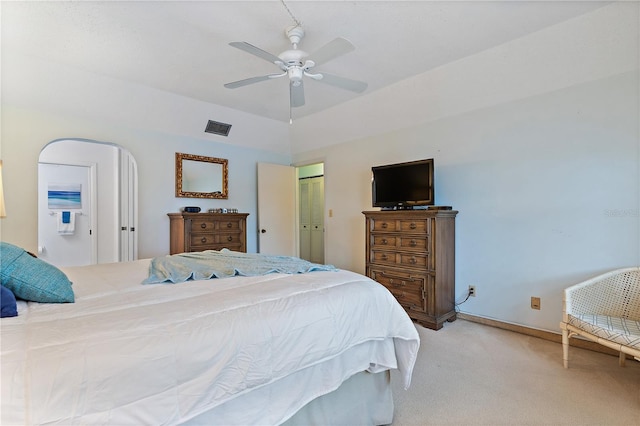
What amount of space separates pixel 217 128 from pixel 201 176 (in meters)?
0.73

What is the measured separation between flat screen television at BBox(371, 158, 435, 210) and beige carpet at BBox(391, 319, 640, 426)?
4.87 ft

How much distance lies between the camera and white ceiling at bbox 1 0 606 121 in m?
2.24

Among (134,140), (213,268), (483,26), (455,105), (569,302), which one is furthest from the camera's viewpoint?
(134,140)

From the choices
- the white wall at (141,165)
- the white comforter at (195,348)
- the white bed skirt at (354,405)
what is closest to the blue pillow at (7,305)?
the white comforter at (195,348)

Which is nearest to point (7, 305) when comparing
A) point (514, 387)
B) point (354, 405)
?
point (354, 405)

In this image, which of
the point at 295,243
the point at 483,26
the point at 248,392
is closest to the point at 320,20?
the point at 483,26

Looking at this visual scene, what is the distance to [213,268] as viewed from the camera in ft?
6.40

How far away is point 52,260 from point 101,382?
5.26m

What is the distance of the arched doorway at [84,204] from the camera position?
4.68m

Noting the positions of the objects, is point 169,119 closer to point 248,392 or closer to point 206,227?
point 206,227

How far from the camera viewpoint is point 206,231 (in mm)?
4102

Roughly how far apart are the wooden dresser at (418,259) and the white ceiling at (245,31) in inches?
61.2

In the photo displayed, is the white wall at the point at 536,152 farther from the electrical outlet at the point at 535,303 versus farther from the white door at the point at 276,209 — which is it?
the white door at the point at 276,209

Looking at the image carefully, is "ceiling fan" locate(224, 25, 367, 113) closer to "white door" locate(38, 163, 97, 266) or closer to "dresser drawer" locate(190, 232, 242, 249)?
"dresser drawer" locate(190, 232, 242, 249)
